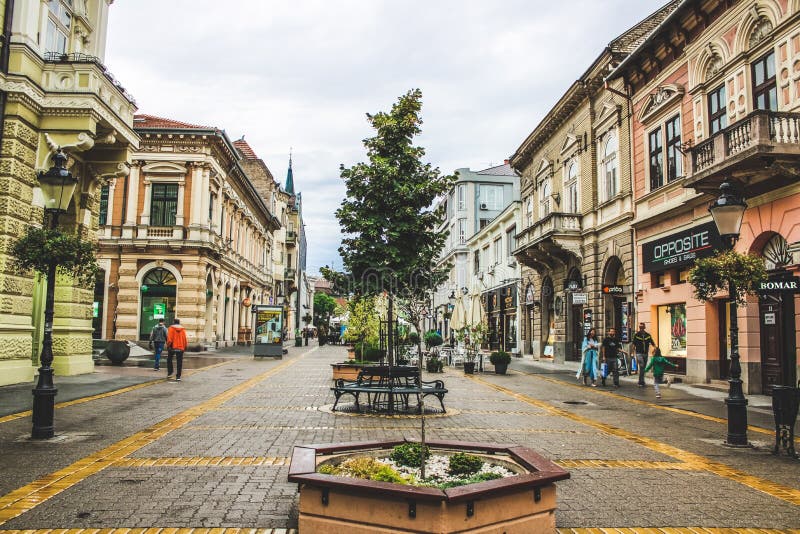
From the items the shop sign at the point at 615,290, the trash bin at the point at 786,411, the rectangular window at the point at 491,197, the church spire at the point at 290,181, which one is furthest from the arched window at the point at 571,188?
the church spire at the point at 290,181

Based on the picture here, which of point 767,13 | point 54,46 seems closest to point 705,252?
point 767,13

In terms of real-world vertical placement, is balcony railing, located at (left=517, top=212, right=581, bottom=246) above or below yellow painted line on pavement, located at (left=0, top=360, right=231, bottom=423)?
above

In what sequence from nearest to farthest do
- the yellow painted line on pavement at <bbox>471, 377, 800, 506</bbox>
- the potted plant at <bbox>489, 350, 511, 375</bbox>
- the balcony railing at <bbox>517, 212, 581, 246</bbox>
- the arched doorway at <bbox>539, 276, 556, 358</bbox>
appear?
the yellow painted line on pavement at <bbox>471, 377, 800, 506</bbox> < the potted plant at <bbox>489, 350, 511, 375</bbox> < the balcony railing at <bbox>517, 212, 581, 246</bbox> < the arched doorway at <bbox>539, 276, 556, 358</bbox>

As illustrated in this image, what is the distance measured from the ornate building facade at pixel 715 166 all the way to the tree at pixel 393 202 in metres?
6.84

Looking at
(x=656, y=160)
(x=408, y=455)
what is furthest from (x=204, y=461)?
(x=656, y=160)

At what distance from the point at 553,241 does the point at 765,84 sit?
39.9 feet

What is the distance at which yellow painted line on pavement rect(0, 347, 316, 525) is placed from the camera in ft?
17.0

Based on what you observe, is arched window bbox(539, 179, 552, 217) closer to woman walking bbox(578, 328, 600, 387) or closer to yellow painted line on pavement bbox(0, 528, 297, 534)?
woman walking bbox(578, 328, 600, 387)

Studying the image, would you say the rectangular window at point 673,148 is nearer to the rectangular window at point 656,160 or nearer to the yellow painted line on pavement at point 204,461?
the rectangular window at point 656,160

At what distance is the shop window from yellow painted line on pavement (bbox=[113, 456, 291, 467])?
15.5 m

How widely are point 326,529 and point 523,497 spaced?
1.33 meters

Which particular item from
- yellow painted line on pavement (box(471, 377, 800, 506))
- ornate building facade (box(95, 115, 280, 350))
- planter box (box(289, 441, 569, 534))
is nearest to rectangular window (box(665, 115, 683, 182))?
yellow painted line on pavement (box(471, 377, 800, 506))

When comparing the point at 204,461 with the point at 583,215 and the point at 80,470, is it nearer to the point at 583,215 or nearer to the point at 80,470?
the point at 80,470

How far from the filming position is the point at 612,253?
23484 mm
